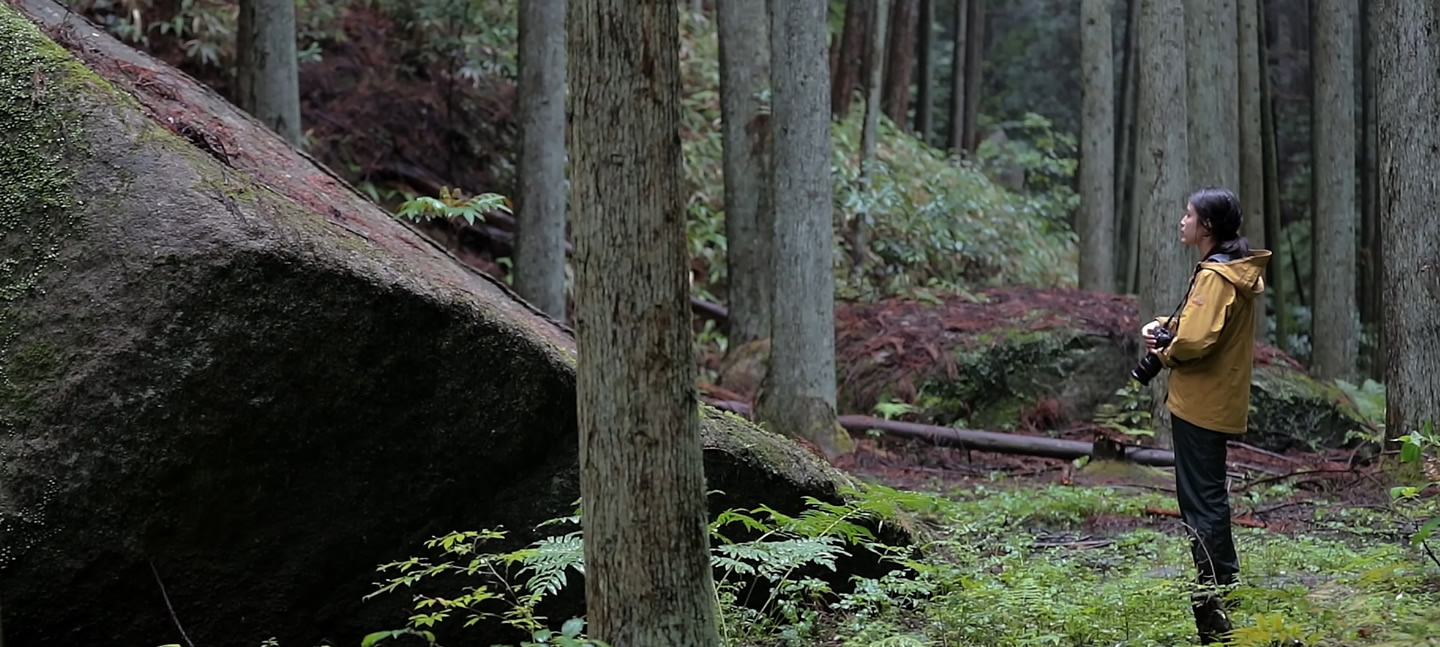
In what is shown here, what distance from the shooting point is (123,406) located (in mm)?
4441

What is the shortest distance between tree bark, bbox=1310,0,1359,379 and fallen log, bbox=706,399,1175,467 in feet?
21.2

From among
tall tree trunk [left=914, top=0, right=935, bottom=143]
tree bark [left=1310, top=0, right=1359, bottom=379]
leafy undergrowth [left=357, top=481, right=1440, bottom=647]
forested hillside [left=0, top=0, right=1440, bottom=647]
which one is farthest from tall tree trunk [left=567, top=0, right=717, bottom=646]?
tall tree trunk [left=914, top=0, right=935, bottom=143]

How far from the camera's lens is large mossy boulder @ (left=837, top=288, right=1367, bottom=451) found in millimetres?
11961

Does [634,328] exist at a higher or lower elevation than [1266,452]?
higher

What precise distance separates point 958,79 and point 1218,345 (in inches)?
897

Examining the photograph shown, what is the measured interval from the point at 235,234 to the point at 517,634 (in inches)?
81.2

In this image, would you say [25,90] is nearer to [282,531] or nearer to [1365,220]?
[282,531]

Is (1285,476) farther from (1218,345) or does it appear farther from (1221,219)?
(1221,219)

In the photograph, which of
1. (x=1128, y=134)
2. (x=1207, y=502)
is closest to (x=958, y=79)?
(x=1128, y=134)

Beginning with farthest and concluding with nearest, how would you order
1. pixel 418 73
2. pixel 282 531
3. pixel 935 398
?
pixel 418 73 < pixel 935 398 < pixel 282 531

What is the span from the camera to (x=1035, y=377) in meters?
13.0

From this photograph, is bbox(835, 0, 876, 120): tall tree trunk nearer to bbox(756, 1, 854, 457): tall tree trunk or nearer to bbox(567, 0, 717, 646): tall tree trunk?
bbox(756, 1, 854, 457): tall tree trunk

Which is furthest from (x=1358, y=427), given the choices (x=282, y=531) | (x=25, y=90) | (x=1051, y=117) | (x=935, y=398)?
(x=1051, y=117)

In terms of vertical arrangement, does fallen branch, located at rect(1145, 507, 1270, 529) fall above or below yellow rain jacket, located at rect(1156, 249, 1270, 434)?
below
